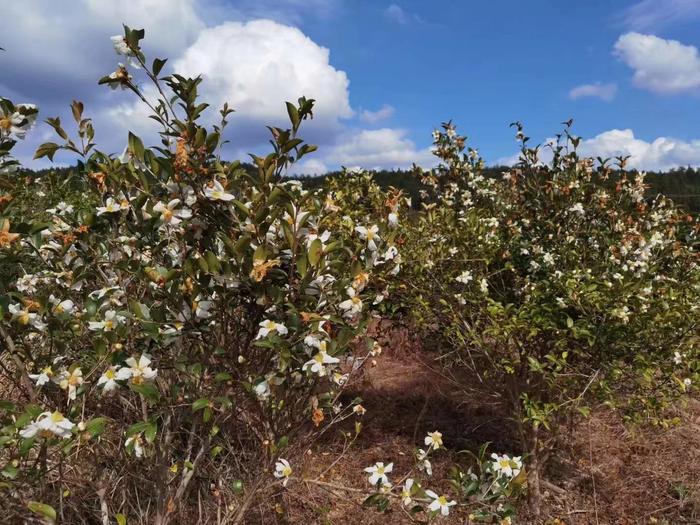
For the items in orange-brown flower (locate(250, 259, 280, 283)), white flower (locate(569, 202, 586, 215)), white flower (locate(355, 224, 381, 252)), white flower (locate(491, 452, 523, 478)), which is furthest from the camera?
white flower (locate(569, 202, 586, 215))

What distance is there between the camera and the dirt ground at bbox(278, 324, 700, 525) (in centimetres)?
299

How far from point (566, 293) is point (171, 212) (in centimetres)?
196

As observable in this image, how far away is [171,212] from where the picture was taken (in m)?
1.58

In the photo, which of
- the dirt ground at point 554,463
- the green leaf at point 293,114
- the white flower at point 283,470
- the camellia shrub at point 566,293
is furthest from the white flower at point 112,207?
the camellia shrub at point 566,293

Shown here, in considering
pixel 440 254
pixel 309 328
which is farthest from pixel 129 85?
pixel 440 254

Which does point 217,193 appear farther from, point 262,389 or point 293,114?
point 262,389

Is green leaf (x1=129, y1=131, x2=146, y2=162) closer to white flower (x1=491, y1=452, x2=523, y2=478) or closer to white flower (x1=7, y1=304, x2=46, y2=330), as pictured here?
white flower (x1=7, y1=304, x2=46, y2=330)

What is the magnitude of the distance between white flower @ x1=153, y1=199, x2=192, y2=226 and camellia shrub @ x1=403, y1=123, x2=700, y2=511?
176cm

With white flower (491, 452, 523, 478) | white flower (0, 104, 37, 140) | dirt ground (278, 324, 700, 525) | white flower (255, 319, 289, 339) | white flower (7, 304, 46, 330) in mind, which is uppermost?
white flower (0, 104, 37, 140)

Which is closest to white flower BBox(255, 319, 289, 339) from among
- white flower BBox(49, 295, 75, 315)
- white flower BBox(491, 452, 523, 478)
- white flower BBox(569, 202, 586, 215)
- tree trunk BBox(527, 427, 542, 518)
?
white flower BBox(49, 295, 75, 315)

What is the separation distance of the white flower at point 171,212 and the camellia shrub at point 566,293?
1.76 meters

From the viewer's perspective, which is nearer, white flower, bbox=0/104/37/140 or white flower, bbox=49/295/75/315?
white flower, bbox=0/104/37/140

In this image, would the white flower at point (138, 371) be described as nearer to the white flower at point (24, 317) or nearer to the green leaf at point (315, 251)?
the white flower at point (24, 317)

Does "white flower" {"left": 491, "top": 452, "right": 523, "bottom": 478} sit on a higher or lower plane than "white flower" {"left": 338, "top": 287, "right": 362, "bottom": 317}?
lower
